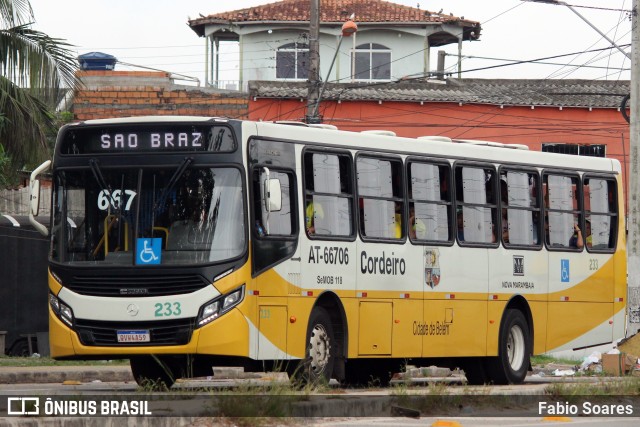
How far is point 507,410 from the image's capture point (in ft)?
48.4

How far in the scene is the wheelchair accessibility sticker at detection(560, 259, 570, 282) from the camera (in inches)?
845

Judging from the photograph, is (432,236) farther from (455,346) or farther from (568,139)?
(568,139)

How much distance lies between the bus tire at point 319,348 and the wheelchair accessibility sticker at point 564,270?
18.2ft

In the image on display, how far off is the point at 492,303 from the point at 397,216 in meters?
2.58

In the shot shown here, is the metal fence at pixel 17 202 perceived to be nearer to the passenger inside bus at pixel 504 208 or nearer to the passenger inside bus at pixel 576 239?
the passenger inside bus at pixel 576 239

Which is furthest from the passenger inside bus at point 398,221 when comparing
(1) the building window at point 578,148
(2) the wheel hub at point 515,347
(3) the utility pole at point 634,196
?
(1) the building window at point 578,148

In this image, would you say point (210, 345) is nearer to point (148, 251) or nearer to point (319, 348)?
point (148, 251)

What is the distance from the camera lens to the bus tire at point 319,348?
1650 cm

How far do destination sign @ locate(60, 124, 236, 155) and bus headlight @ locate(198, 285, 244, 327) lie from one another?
1591 mm

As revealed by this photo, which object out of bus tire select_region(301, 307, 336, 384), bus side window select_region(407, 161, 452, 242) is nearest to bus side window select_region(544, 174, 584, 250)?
bus side window select_region(407, 161, 452, 242)

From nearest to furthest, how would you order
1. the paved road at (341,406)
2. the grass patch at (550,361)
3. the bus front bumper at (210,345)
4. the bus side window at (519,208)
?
the paved road at (341,406), the bus front bumper at (210,345), the bus side window at (519,208), the grass patch at (550,361)

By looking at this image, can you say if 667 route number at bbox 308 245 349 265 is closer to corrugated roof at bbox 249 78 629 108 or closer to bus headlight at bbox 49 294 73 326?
bus headlight at bbox 49 294 73 326

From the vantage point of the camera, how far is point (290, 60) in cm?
5656

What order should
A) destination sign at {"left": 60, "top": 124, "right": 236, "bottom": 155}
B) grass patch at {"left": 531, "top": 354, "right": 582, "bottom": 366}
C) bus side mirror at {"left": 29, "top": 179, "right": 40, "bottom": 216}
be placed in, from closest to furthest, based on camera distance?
destination sign at {"left": 60, "top": 124, "right": 236, "bottom": 155} < bus side mirror at {"left": 29, "top": 179, "right": 40, "bottom": 216} < grass patch at {"left": 531, "top": 354, "right": 582, "bottom": 366}
